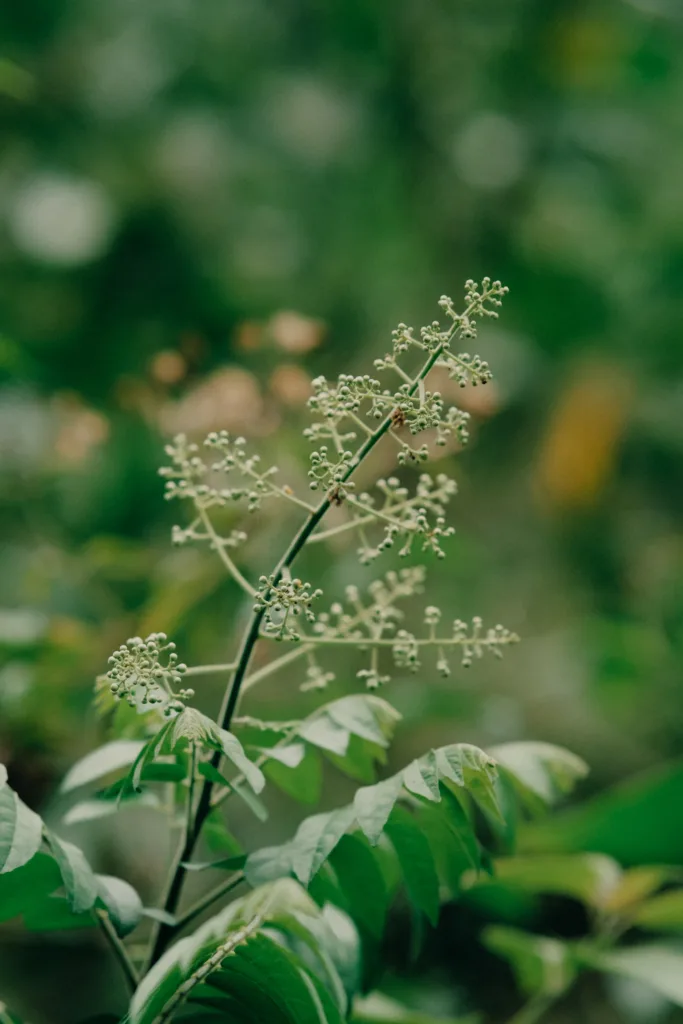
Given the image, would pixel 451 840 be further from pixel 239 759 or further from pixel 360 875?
pixel 239 759

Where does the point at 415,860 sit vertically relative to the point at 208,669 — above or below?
below

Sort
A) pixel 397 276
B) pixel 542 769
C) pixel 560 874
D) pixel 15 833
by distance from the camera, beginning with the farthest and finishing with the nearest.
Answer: pixel 397 276 → pixel 560 874 → pixel 542 769 → pixel 15 833

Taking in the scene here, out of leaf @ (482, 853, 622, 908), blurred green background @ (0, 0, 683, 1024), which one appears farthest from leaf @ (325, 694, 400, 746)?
blurred green background @ (0, 0, 683, 1024)

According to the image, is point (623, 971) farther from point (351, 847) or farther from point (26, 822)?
point (26, 822)

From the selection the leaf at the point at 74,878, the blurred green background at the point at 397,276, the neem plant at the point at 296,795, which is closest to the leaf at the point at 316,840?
the neem plant at the point at 296,795

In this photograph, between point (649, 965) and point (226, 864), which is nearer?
point (226, 864)

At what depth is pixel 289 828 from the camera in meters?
1.27

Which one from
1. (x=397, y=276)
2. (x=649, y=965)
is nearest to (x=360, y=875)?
(x=649, y=965)

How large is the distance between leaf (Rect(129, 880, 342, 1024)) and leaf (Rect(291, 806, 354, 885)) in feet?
0.07

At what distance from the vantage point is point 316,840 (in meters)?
0.48

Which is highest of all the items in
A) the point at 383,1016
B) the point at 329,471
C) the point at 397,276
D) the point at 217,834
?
the point at 397,276

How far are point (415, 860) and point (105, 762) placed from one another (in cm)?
21

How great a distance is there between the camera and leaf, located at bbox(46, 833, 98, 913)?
1.52 feet

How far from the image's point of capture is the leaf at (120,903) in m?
0.51
